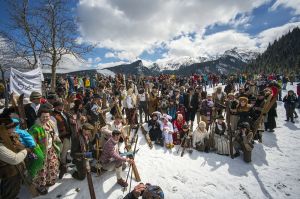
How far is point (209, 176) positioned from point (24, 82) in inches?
311

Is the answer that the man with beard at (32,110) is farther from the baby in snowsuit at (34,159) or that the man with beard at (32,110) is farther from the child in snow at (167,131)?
the child in snow at (167,131)

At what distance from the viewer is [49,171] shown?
4688 millimetres

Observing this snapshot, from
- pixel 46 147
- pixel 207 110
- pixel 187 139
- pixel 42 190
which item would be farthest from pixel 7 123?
pixel 207 110

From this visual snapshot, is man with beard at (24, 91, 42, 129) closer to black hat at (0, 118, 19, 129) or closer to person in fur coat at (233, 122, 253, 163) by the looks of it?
black hat at (0, 118, 19, 129)

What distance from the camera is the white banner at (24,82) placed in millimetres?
7059

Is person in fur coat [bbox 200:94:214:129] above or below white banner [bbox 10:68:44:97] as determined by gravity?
below

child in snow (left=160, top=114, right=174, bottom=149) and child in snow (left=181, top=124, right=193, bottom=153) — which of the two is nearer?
child in snow (left=181, top=124, right=193, bottom=153)

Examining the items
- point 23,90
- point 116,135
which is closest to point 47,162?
point 116,135

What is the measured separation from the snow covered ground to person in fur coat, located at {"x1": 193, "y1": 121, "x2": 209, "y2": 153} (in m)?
0.29

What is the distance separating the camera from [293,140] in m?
8.98

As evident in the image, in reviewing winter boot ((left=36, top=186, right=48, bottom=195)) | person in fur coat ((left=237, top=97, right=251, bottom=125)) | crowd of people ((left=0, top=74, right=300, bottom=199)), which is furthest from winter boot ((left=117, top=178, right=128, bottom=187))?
person in fur coat ((left=237, top=97, right=251, bottom=125))

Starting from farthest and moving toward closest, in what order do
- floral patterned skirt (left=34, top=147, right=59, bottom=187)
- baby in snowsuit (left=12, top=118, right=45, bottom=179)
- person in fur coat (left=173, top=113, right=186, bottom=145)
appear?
1. person in fur coat (left=173, top=113, right=186, bottom=145)
2. floral patterned skirt (left=34, top=147, right=59, bottom=187)
3. baby in snowsuit (left=12, top=118, right=45, bottom=179)

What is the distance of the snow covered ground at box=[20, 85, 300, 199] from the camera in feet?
17.2

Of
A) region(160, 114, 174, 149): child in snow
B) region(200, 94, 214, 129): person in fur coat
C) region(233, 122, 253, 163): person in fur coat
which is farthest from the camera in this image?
region(200, 94, 214, 129): person in fur coat
